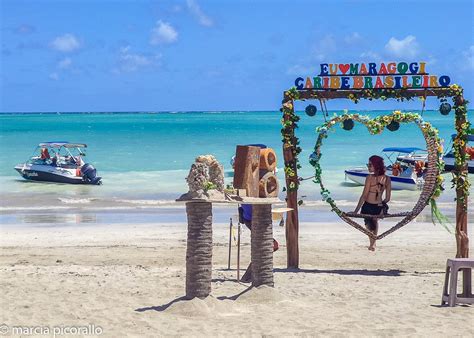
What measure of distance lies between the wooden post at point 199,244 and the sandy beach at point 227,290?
30cm

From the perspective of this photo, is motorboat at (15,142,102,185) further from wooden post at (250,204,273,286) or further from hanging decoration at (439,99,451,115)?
wooden post at (250,204,273,286)

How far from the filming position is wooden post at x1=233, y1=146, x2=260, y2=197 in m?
12.4

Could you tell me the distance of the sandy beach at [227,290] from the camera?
1102 cm

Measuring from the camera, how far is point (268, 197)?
12.6m

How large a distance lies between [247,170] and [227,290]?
189cm

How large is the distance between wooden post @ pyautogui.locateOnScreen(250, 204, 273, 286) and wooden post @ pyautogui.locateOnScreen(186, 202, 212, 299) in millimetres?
968

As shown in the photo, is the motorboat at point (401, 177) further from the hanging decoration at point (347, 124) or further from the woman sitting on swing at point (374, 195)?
the hanging decoration at point (347, 124)

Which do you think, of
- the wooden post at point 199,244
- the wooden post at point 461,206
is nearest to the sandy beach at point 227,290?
the wooden post at point 199,244

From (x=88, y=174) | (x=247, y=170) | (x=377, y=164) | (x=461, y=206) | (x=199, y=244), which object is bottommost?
(x=199, y=244)

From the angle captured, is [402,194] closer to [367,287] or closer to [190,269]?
[367,287]

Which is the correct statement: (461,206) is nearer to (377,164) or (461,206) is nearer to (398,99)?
(377,164)

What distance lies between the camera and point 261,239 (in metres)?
12.3

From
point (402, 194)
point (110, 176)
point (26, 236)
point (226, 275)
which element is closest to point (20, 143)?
point (110, 176)

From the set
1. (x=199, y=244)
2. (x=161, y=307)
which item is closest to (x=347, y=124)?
(x=199, y=244)
